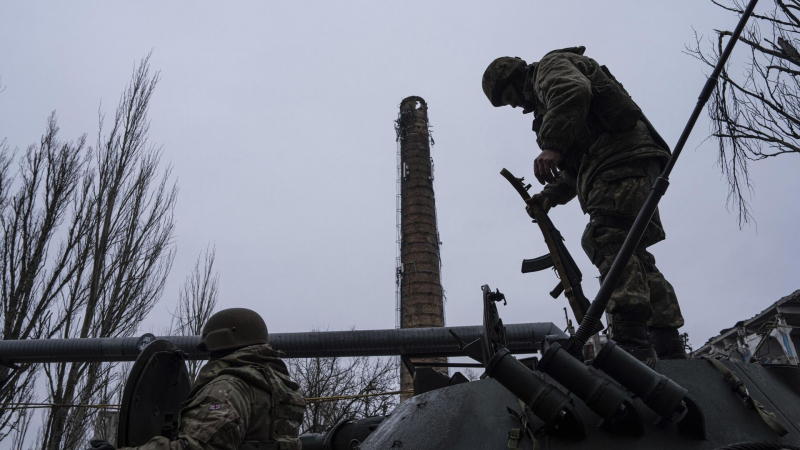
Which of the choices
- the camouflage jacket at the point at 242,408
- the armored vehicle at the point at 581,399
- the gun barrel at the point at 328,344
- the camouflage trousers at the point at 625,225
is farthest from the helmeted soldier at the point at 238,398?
the gun barrel at the point at 328,344

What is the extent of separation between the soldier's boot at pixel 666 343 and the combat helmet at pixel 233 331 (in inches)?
79.9

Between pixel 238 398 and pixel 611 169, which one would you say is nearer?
pixel 238 398

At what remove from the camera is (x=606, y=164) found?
3.32 meters

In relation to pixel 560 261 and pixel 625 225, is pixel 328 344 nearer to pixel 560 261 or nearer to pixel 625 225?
pixel 560 261

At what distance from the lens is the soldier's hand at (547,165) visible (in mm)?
3150

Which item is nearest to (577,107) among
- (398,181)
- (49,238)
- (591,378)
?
(591,378)

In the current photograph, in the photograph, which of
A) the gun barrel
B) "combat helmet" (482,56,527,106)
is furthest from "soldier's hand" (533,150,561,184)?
the gun barrel

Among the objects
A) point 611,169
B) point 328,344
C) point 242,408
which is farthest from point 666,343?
point 328,344

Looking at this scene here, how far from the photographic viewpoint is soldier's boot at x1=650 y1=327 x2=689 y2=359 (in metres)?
3.26

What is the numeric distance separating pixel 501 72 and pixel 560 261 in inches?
47.2

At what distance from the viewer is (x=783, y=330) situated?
12.9 metres

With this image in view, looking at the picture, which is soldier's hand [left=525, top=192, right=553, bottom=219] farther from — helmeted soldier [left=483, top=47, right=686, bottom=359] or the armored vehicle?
the armored vehicle

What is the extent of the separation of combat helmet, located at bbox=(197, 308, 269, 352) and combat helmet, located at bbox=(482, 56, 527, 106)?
1.96 meters

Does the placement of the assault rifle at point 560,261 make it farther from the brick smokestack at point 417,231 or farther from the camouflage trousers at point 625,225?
the brick smokestack at point 417,231
